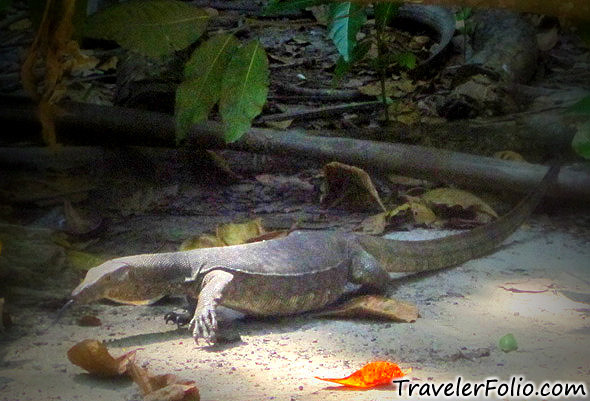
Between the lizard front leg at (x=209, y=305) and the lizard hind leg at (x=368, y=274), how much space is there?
0.63 m

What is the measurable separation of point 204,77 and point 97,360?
130 centimetres

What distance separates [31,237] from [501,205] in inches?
99.0

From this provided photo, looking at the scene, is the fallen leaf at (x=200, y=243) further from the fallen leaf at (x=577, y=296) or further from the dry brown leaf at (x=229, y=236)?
the fallen leaf at (x=577, y=296)

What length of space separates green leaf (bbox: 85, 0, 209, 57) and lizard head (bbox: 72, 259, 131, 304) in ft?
2.83

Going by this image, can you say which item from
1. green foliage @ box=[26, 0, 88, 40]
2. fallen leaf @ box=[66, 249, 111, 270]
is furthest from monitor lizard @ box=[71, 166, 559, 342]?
green foliage @ box=[26, 0, 88, 40]

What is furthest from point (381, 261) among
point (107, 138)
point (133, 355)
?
point (107, 138)

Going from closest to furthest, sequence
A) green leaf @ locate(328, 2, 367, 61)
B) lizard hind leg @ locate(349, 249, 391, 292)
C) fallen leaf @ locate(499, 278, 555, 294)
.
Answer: fallen leaf @ locate(499, 278, 555, 294), lizard hind leg @ locate(349, 249, 391, 292), green leaf @ locate(328, 2, 367, 61)

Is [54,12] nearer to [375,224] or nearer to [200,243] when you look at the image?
[200,243]

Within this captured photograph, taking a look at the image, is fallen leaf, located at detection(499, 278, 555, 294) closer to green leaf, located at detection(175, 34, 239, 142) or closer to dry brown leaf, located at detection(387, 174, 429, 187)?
dry brown leaf, located at detection(387, 174, 429, 187)

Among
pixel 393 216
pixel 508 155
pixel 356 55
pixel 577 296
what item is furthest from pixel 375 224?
pixel 577 296

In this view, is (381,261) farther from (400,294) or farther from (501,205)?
(501,205)

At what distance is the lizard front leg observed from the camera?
310 cm

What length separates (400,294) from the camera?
12.1 feet

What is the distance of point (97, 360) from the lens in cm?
257
